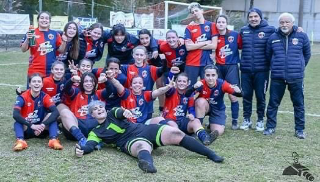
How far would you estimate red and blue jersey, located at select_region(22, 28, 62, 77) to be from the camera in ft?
22.2

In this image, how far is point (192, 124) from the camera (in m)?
6.11

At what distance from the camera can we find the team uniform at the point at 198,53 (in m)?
7.18

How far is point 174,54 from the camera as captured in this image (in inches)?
289

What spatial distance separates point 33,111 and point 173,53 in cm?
253

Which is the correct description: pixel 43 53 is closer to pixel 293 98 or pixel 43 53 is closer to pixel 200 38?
pixel 200 38

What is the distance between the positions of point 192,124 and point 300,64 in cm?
171

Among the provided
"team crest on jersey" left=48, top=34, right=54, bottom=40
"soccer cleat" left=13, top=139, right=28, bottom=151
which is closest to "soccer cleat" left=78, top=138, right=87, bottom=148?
"soccer cleat" left=13, top=139, right=28, bottom=151

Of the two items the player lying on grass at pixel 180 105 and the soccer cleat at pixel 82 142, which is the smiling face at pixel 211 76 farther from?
the soccer cleat at pixel 82 142

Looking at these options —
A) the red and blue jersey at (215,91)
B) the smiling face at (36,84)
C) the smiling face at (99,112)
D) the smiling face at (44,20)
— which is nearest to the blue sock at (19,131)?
the smiling face at (36,84)

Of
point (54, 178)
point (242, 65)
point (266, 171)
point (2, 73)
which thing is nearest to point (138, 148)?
point (54, 178)

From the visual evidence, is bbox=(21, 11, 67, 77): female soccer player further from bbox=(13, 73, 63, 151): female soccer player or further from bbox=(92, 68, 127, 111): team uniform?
bbox=(13, 73, 63, 151): female soccer player

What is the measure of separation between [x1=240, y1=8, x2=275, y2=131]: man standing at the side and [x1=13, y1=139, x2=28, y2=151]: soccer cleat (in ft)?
10.7

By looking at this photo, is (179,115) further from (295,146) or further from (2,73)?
(2,73)

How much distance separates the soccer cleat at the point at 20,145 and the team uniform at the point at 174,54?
2.75 meters
